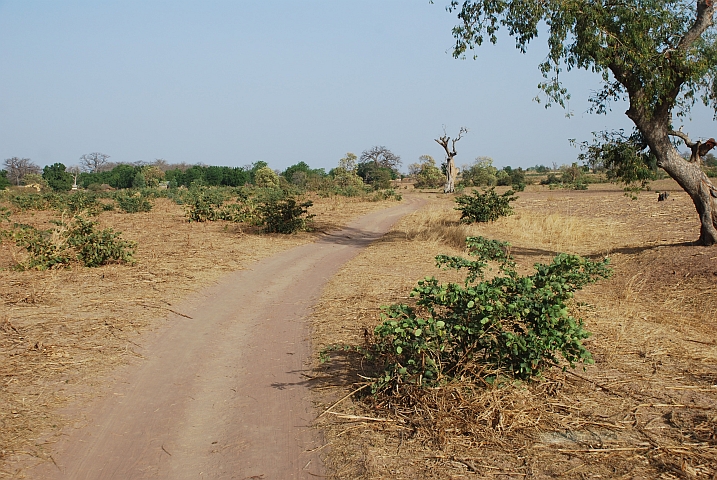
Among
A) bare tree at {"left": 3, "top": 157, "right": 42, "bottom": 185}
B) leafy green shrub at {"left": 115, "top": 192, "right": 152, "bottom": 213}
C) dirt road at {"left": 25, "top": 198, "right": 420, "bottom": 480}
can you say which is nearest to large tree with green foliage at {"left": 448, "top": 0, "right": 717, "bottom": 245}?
dirt road at {"left": 25, "top": 198, "right": 420, "bottom": 480}

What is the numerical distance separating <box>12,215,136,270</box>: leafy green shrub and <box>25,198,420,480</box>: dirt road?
3.22 m

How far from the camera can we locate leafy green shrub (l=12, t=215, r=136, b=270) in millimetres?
9977

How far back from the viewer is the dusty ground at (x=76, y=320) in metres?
4.51

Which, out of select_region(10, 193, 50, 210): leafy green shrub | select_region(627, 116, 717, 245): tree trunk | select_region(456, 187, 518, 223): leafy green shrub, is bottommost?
select_region(10, 193, 50, 210): leafy green shrub

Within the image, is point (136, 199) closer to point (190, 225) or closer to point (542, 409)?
point (190, 225)

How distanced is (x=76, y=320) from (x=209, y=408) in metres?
3.02

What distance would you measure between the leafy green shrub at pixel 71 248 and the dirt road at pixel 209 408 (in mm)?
3216

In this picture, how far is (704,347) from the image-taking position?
579 centimetres

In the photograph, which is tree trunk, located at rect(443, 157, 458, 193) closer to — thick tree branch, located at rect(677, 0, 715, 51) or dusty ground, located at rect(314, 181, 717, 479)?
thick tree branch, located at rect(677, 0, 715, 51)

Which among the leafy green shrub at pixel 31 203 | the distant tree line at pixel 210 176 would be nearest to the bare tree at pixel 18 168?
the distant tree line at pixel 210 176

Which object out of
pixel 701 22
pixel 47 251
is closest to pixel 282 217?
pixel 47 251

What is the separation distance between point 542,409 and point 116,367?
13.1 feet

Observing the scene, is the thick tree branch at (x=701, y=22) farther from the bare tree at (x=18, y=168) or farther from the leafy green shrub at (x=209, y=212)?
the bare tree at (x=18, y=168)

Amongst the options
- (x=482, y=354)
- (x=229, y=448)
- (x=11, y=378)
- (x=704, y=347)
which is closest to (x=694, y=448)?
(x=482, y=354)
